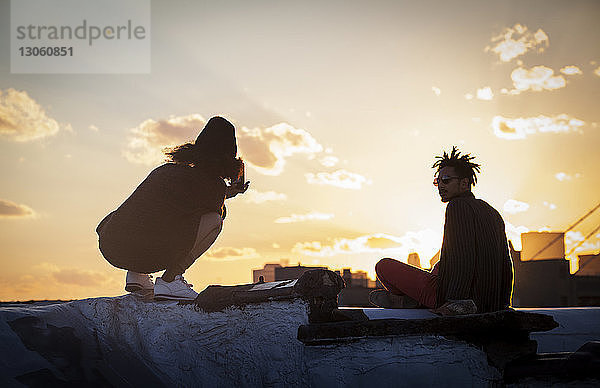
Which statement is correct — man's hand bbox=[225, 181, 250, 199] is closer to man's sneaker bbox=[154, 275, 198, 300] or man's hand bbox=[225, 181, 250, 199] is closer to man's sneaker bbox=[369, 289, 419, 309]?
man's sneaker bbox=[154, 275, 198, 300]

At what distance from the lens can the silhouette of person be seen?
4.35m

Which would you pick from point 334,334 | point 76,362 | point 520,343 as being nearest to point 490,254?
point 520,343

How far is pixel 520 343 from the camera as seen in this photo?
352 centimetres

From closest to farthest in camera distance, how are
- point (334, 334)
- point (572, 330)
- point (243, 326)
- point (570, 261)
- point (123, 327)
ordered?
point (334, 334)
point (243, 326)
point (123, 327)
point (572, 330)
point (570, 261)

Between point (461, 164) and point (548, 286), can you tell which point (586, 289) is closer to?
point (548, 286)

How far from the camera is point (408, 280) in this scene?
4555 millimetres

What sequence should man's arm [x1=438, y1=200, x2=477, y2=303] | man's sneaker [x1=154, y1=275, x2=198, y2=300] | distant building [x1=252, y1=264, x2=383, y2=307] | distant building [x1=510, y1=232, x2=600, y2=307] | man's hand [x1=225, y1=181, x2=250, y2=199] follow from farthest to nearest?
distant building [x1=510, y1=232, x2=600, y2=307] < distant building [x1=252, y1=264, x2=383, y2=307] < man's hand [x1=225, y1=181, x2=250, y2=199] < man's sneaker [x1=154, y1=275, x2=198, y2=300] < man's arm [x1=438, y1=200, x2=477, y2=303]

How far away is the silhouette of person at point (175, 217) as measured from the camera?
4.35 metres

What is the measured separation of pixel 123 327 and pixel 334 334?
173 centimetres

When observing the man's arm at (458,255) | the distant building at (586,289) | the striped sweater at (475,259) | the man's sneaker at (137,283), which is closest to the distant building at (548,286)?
the distant building at (586,289)

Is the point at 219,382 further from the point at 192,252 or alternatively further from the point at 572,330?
the point at 572,330

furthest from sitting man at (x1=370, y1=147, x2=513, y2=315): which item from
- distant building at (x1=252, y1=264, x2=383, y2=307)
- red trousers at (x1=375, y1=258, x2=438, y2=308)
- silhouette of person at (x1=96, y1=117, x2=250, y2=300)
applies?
→ distant building at (x1=252, y1=264, x2=383, y2=307)

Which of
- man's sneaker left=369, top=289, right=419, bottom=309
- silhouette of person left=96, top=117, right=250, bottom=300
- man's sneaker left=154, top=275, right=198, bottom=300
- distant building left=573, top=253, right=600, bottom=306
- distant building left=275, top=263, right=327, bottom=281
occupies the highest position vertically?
silhouette of person left=96, top=117, right=250, bottom=300

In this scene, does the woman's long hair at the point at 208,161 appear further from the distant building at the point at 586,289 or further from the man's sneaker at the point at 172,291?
the distant building at the point at 586,289
